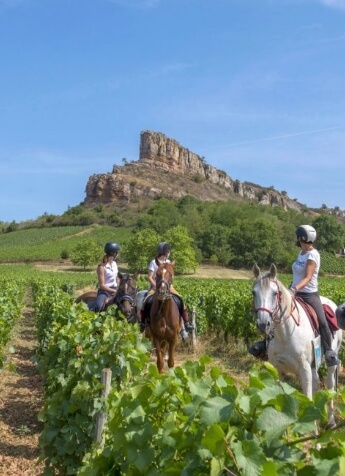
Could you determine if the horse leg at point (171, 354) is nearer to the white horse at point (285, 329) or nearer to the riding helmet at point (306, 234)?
the white horse at point (285, 329)

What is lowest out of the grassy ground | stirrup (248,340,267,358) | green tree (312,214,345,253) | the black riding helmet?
the grassy ground

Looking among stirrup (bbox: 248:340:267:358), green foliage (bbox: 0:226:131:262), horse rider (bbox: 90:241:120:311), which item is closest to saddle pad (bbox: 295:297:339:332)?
stirrup (bbox: 248:340:267:358)

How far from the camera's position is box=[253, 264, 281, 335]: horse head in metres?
6.30

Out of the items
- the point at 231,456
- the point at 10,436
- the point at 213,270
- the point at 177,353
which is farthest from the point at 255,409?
the point at 213,270

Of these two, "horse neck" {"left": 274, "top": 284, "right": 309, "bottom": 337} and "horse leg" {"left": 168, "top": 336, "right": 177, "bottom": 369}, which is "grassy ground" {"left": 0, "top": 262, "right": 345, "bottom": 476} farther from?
"horse leg" {"left": 168, "top": 336, "right": 177, "bottom": 369}

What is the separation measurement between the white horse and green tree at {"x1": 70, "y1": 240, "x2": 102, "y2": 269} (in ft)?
228

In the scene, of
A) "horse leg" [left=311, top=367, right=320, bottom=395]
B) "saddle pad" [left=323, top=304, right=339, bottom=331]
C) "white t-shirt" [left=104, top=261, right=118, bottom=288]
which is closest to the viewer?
"horse leg" [left=311, top=367, right=320, bottom=395]

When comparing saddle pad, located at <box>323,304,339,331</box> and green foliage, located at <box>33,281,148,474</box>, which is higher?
saddle pad, located at <box>323,304,339,331</box>

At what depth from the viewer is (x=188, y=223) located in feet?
326

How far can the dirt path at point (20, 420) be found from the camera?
5977mm

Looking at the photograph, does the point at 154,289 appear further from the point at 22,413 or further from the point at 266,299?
the point at 266,299

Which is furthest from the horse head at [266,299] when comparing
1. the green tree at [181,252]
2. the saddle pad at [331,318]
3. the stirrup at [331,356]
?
the green tree at [181,252]

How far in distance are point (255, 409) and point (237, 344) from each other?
1314 centimetres

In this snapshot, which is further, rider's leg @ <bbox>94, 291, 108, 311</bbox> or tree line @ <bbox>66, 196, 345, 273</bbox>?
tree line @ <bbox>66, 196, 345, 273</bbox>
